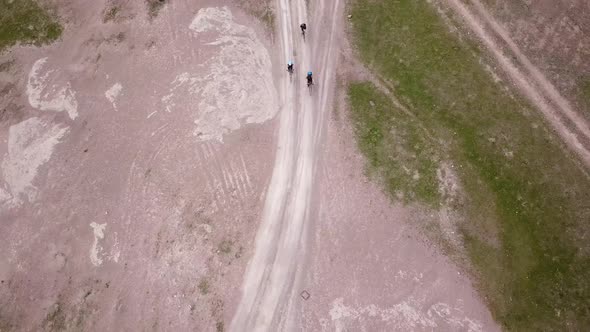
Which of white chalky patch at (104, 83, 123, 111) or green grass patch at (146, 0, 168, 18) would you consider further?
green grass patch at (146, 0, 168, 18)

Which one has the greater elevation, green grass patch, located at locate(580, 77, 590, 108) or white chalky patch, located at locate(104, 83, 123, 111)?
green grass patch, located at locate(580, 77, 590, 108)

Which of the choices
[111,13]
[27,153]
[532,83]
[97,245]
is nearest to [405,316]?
[532,83]

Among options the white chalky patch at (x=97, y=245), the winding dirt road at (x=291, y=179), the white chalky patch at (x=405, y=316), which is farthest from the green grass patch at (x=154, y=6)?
the white chalky patch at (x=405, y=316)

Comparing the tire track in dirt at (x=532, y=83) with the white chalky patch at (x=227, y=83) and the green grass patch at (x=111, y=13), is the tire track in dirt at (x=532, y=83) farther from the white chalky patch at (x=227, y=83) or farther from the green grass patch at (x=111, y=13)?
the green grass patch at (x=111, y=13)

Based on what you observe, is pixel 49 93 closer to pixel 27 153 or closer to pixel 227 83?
pixel 27 153

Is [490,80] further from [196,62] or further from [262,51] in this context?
[196,62]

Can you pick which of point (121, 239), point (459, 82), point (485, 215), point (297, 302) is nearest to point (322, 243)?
point (297, 302)

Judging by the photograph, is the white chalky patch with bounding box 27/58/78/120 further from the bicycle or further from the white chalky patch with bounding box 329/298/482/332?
the white chalky patch with bounding box 329/298/482/332

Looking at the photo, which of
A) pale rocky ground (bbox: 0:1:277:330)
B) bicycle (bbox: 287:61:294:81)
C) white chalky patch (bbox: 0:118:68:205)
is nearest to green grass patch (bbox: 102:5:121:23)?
pale rocky ground (bbox: 0:1:277:330)
